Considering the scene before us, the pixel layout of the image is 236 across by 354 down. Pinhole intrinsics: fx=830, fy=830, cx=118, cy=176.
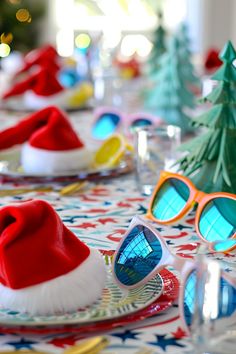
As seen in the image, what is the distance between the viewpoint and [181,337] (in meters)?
0.70

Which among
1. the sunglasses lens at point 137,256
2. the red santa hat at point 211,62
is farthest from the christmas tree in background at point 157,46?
the sunglasses lens at point 137,256

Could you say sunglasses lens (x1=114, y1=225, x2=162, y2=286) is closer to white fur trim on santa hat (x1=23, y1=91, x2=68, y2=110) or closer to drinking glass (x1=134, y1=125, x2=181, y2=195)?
drinking glass (x1=134, y1=125, x2=181, y2=195)

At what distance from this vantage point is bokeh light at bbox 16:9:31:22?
17.8 feet

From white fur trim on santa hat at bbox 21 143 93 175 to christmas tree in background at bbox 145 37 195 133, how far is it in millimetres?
498

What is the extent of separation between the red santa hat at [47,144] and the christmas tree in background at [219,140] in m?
0.25

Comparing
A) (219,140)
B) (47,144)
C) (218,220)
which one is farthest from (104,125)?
(218,220)

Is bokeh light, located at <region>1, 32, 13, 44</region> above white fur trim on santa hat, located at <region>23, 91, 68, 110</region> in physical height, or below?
below

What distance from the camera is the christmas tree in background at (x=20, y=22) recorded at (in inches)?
210

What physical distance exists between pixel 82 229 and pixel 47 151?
282 mm

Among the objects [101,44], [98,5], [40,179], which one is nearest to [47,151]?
[40,179]

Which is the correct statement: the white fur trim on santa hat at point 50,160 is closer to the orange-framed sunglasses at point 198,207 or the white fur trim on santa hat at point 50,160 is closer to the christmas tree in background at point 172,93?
the orange-framed sunglasses at point 198,207

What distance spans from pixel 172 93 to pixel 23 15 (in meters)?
3.85

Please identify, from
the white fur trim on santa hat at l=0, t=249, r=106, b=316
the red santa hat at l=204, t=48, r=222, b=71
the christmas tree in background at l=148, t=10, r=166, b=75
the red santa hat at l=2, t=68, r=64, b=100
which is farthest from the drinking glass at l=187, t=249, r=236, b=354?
the red santa hat at l=204, t=48, r=222, b=71

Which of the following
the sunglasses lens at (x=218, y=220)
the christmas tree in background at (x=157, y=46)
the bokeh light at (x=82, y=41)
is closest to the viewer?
the sunglasses lens at (x=218, y=220)
